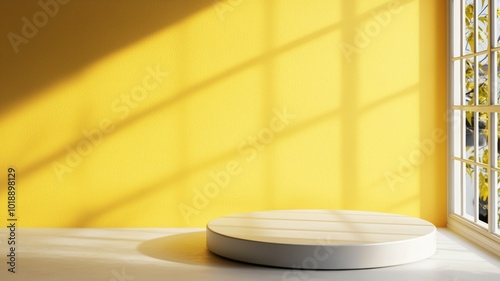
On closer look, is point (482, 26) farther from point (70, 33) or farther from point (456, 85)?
point (70, 33)

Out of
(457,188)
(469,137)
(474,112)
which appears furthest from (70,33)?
(469,137)

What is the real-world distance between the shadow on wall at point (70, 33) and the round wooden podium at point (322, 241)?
1.99 metres

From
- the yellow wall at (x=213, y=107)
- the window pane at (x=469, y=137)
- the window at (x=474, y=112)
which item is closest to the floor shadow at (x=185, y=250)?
the yellow wall at (x=213, y=107)

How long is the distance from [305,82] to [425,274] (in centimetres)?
247

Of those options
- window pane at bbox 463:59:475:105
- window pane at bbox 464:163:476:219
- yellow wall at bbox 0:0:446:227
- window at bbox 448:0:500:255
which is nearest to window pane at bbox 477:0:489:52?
window at bbox 448:0:500:255

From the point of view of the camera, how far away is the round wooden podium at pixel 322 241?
506 centimetres

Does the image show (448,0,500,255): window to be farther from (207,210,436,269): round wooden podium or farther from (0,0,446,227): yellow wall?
(207,210,436,269): round wooden podium

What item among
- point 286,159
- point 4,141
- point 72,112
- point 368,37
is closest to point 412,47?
point 368,37

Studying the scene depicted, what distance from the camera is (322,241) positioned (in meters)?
5.14

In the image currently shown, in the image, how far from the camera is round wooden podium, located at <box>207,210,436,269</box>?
16.6 feet

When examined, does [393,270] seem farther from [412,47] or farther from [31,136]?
[31,136]

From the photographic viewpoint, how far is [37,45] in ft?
22.5

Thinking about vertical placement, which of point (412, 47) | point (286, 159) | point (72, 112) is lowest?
point (286, 159)

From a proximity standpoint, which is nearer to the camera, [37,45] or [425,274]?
[425,274]
